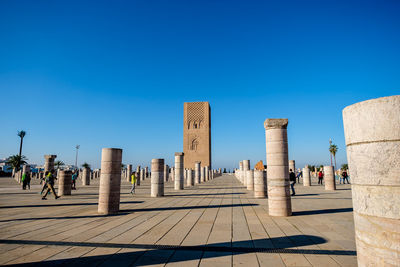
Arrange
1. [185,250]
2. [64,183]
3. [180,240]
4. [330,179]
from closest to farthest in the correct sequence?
[185,250]
[180,240]
[64,183]
[330,179]

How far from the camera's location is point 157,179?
41.3ft

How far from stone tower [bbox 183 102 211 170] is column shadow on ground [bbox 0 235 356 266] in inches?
1964

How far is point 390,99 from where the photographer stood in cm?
227

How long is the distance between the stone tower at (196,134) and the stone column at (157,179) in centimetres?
4159

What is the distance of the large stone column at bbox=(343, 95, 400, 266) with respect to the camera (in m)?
2.19

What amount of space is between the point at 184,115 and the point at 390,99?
56.7 meters

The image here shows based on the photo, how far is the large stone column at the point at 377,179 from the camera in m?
2.19

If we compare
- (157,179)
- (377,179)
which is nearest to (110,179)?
(157,179)

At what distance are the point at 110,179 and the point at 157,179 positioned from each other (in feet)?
16.1

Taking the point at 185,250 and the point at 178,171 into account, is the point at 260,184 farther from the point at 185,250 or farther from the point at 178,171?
the point at 185,250

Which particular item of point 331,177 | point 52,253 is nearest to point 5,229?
point 52,253

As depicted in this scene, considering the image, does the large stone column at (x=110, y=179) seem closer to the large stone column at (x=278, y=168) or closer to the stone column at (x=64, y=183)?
the large stone column at (x=278, y=168)

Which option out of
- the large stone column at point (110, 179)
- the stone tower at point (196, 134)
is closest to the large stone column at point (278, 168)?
the large stone column at point (110, 179)

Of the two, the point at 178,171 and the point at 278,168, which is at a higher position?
the point at 278,168
